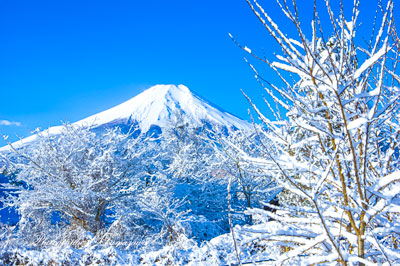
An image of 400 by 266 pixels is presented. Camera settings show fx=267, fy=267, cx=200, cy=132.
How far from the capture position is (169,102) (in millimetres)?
129125

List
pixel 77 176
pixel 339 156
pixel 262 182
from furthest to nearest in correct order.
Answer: pixel 262 182 → pixel 77 176 → pixel 339 156

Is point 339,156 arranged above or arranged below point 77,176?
below

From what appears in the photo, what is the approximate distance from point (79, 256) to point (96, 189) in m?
4.21

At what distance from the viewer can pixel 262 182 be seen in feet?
43.1

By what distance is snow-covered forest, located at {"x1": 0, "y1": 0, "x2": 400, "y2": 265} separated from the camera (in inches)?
53.1

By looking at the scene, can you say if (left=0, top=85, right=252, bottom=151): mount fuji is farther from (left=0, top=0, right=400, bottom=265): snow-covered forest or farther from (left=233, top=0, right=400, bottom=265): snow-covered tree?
(left=233, top=0, right=400, bottom=265): snow-covered tree

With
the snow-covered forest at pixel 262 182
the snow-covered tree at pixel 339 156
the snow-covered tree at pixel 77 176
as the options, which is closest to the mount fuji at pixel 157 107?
the snow-covered forest at pixel 262 182

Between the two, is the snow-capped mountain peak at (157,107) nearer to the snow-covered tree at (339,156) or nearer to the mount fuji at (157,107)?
the mount fuji at (157,107)

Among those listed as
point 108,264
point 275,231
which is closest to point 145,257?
point 108,264

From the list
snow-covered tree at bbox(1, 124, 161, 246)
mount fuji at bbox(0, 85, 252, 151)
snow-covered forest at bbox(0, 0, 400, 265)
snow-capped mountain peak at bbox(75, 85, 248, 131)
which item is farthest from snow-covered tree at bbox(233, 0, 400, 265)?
snow-capped mountain peak at bbox(75, 85, 248, 131)

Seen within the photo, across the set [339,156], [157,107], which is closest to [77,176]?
[339,156]

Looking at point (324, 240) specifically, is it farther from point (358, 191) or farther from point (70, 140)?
point (70, 140)

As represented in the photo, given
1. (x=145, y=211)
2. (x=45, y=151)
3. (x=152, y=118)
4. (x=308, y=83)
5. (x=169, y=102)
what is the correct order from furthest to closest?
1. (x=169, y=102)
2. (x=152, y=118)
3. (x=145, y=211)
4. (x=45, y=151)
5. (x=308, y=83)

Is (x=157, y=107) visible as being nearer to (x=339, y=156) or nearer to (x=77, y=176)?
(x=77, y=176)
